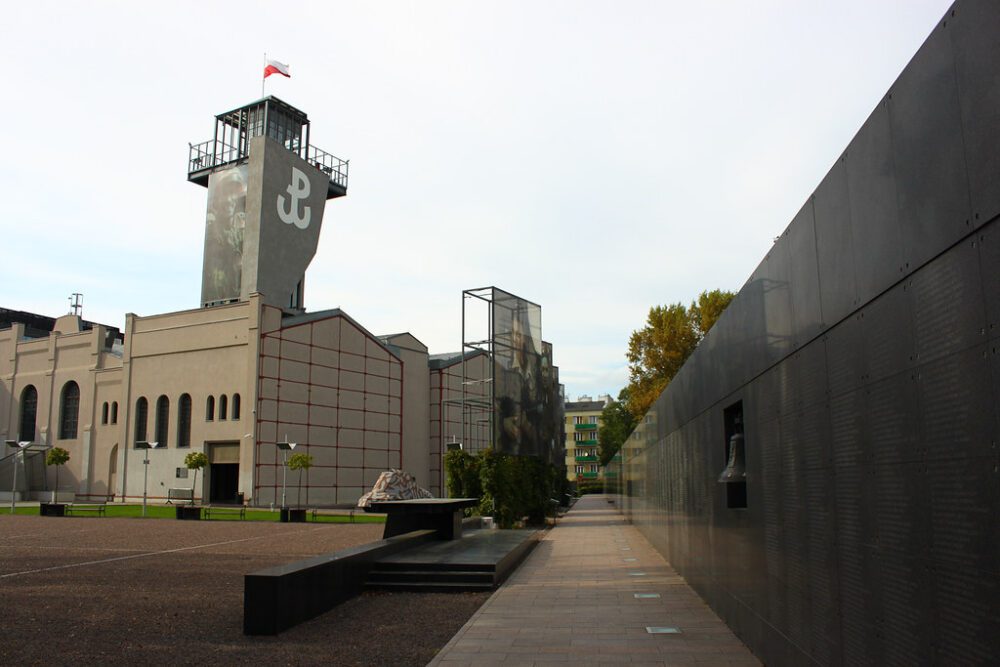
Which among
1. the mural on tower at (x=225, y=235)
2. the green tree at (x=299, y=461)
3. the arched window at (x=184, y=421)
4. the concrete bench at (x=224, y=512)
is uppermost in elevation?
the mural on tower at (x=225, y=235)

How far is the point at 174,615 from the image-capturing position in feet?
30.2

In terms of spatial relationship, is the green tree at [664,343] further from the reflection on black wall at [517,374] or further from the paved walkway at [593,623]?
the paved walkway at [593,623]

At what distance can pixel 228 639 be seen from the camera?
7.96 metres

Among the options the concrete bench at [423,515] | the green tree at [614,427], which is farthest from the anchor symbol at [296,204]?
the green tree at [614,427]

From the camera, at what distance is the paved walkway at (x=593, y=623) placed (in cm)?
725

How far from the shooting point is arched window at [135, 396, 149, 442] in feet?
150

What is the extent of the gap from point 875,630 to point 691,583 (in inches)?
317

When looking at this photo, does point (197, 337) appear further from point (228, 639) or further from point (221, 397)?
point (228, 639)

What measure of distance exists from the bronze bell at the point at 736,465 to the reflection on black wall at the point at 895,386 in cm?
70

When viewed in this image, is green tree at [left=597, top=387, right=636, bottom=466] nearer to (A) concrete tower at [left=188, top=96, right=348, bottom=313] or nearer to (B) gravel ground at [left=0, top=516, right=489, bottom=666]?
(A) concrete tower at [left=188, top=96, right=348, bottom=313]

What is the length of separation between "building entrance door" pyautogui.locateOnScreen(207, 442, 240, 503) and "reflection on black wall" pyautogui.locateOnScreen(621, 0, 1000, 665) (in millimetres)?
40174

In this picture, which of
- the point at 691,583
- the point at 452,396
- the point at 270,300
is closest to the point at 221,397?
the point at 270,300

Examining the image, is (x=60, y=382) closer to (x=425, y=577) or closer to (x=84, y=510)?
(x=84, y=510)

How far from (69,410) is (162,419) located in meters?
10.1
